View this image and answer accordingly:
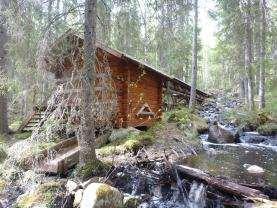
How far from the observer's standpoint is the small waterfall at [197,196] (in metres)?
8.13

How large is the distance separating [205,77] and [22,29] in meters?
80.6

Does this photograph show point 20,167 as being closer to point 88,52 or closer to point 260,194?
point 88,52

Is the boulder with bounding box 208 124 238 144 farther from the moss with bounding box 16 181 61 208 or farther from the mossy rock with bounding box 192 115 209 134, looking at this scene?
the moss with bounding box 16 181 61 208

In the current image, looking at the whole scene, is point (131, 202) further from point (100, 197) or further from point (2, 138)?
point (2, 138)

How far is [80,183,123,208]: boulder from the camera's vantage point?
23.4 feet

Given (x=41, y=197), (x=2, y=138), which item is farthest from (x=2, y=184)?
(x=2, y=138)

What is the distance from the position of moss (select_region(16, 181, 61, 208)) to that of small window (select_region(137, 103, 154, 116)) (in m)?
8.09

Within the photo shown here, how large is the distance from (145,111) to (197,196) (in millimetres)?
8497

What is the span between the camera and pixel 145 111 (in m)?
16.7

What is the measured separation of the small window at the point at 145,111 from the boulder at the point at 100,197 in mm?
8686

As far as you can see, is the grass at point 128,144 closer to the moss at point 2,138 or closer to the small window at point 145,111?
the small window at point 145,111

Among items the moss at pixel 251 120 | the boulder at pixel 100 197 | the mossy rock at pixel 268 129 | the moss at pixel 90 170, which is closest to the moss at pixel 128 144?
the moss at pixel 90 170

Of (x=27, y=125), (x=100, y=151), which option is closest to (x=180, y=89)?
(x=27, y=125)

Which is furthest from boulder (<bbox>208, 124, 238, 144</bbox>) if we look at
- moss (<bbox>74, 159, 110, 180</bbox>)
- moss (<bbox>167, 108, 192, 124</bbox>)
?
moss (<bbox>74, 159, 110, 180</bbox>)
